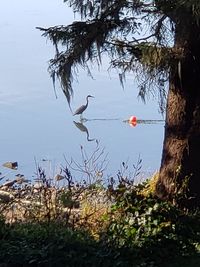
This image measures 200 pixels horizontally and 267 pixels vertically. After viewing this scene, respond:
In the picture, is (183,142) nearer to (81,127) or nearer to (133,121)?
(81,127)

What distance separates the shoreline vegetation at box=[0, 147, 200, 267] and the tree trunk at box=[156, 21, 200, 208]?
15 centimetres

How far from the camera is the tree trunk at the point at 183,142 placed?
19.9 feet

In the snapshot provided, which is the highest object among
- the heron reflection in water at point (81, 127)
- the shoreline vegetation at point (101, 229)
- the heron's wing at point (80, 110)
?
the heron's wing at point (80, 110)

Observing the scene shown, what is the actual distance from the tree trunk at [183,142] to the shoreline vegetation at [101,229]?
0.15 metres

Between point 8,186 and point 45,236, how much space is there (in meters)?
4.51

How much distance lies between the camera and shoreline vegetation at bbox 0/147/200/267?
4.91m

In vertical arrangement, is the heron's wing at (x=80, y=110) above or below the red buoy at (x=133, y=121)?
above

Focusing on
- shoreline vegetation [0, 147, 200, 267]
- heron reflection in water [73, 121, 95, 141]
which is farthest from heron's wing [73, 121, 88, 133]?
shoreline vegetation [0, 147, 200, 267]

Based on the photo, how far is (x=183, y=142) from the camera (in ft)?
20.2

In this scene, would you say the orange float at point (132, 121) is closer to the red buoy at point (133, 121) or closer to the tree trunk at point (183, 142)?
the red buoy at point (133, 121)

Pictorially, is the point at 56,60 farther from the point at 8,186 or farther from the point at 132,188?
the point at 8,186

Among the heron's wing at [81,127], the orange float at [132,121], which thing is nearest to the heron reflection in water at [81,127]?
the heron's wing at [81,127]

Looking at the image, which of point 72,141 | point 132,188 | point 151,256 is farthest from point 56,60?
point 72,141

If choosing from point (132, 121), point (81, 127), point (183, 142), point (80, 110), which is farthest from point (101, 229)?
point (132, 121)
